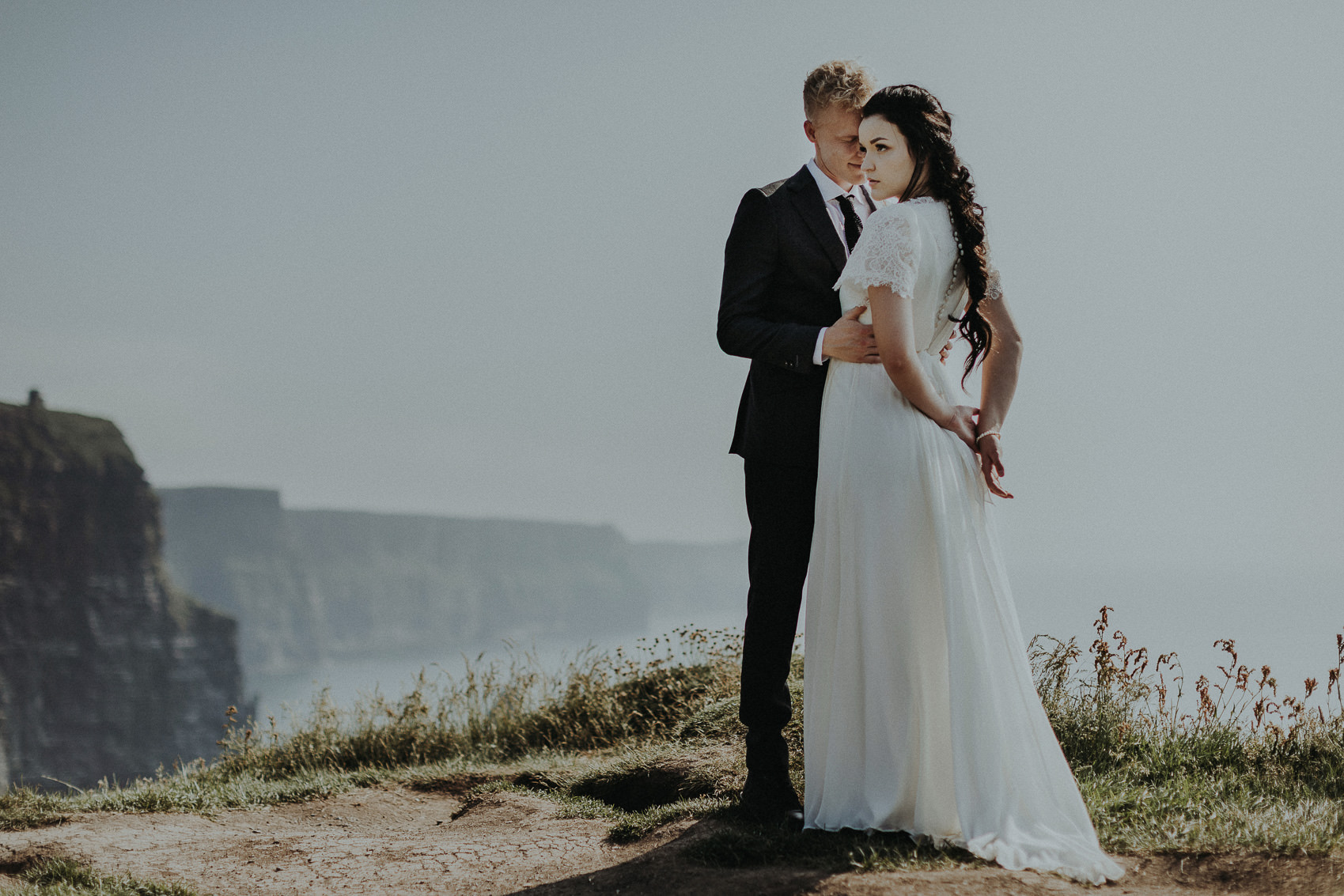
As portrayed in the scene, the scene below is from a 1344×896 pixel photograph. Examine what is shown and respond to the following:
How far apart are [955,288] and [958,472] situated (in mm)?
653

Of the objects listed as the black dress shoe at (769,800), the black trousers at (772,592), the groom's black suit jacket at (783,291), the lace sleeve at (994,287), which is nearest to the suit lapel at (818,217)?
the groom's black suit jacket at (783,291)

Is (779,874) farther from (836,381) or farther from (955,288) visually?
(955,288)

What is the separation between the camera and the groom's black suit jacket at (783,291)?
370 cm

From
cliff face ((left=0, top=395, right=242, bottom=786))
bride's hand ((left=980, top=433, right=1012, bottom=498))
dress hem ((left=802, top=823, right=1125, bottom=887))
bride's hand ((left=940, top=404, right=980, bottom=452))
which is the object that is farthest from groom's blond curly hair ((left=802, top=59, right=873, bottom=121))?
cliff face ((left=0, top=395, right=242, bottom=786))

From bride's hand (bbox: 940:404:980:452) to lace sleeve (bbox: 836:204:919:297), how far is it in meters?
0.48

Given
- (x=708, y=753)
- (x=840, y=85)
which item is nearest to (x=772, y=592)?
(x=708, y=753)

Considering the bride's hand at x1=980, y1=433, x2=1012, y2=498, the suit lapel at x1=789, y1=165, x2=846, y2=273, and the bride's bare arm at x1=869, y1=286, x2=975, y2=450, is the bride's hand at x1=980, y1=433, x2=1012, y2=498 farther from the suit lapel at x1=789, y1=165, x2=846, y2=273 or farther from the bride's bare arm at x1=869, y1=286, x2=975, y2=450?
the suit lapel at x1=789, y1=165, x2=846, y2=273

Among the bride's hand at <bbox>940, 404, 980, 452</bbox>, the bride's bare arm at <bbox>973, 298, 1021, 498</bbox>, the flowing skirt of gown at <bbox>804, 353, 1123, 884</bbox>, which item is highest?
the bride's bare arm at <bbox>973, 298, 1021, 498</bbox>

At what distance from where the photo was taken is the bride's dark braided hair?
337cm

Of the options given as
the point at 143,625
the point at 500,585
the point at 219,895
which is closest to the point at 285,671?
the point at 500,585

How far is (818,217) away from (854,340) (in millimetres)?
578

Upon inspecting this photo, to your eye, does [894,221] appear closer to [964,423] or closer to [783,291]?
[783,291]

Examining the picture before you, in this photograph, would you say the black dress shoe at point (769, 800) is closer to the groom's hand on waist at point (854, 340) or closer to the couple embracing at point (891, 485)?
the couple embracing at point (891, 485)

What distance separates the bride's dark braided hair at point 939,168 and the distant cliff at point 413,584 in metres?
147
